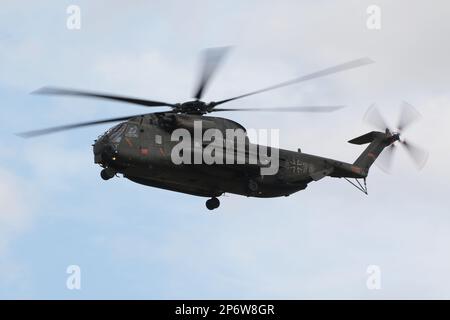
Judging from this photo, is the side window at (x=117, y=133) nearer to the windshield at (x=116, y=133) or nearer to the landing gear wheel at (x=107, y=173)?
the windshield at (x=116, y=133)

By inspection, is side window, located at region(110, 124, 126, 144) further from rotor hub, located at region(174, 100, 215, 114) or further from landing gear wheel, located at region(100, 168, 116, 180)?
rotor hub, located at region(174, 100, 215, 114)

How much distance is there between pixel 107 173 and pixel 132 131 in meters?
2.19

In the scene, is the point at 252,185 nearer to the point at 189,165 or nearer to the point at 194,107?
the point at 189,165

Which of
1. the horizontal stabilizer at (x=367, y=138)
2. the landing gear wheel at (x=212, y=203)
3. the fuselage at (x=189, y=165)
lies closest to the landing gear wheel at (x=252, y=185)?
the fuselage at (x=189, y=165)

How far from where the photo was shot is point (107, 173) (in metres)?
45.3

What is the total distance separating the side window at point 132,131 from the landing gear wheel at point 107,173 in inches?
66.8

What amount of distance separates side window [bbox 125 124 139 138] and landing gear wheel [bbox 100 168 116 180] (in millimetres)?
1697

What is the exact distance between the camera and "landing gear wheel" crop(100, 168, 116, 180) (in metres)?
45.3

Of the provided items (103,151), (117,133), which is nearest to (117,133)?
(117,133)

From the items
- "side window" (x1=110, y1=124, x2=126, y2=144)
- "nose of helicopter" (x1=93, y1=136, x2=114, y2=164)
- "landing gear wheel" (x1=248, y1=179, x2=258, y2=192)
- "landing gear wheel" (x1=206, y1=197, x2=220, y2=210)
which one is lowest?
"landing gear wheel" (x1=206, y1=197, x2=220, y2=210)

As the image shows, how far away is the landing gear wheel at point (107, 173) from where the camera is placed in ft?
149

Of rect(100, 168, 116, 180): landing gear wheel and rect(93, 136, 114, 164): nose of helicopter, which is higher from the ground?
rect(93, 136, 114, 164): nose of helicopter

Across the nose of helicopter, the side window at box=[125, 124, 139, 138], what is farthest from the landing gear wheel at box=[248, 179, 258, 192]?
the nose of helicopter
